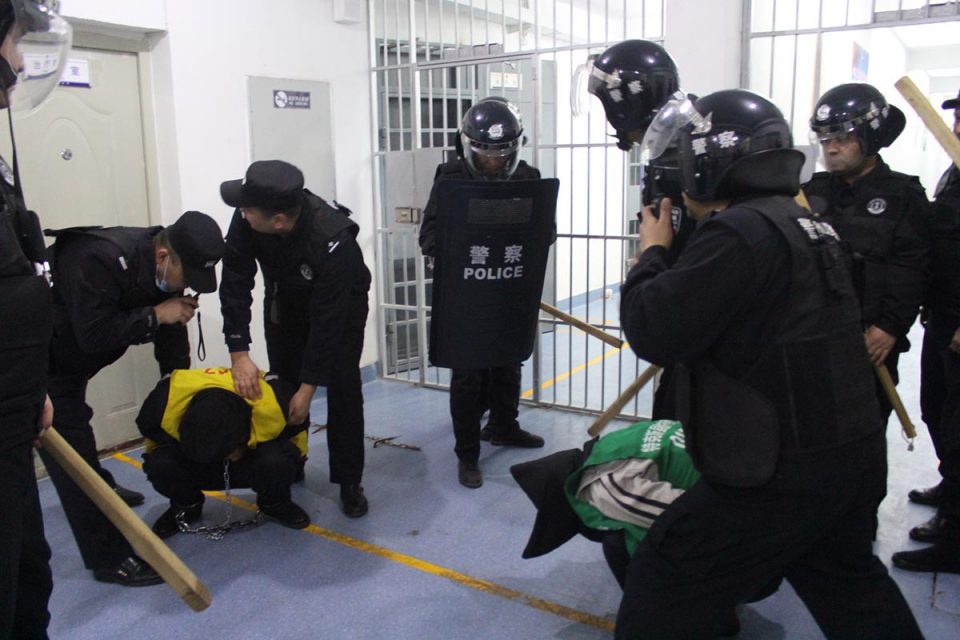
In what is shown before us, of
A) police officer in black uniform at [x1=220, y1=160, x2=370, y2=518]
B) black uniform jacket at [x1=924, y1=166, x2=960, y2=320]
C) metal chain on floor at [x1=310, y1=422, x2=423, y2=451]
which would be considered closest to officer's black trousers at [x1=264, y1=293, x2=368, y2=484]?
police officer in black uniform at [x1=220, y1=160, x2=370, y2=518]

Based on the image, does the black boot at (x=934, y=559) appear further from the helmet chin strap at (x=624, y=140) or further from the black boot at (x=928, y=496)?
the helmet chin strap at (x=624, y=140)

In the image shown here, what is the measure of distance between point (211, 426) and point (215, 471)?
1.10 feet

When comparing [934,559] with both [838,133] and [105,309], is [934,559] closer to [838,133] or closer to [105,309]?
[838,133]

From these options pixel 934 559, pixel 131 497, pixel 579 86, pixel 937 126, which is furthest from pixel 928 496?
pixel 131 497

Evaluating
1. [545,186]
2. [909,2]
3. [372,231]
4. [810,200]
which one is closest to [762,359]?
[810,200]

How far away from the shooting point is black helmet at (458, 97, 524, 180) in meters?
3.34

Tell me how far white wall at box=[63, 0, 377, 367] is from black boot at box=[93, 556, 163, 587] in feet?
5.34

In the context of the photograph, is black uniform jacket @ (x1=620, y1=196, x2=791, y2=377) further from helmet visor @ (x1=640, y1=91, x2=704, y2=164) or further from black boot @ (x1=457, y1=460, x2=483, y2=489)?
black boot @ (x1=457, y1=460, x2=483, y2=489)

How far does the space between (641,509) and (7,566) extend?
146 centimetres

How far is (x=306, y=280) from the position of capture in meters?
3.06

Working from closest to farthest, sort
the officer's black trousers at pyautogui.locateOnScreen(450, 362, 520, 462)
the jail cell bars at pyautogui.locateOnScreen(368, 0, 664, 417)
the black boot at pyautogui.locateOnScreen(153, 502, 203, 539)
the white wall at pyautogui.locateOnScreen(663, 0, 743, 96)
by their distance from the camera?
1. the black boot at pyautogui.locateOnScreen(153, 502, 203, 539)
2. the officer's black trousers at pyautogui.locateOnScreen(450, 362, 520, 462)
3. the white wall at pyautogui.locateOnScreen(663, 0, 743, 96)
4. the jail cell bars at pyautogui.locateOnScreen(368, 0, 664, 417)

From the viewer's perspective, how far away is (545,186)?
10.7 feet

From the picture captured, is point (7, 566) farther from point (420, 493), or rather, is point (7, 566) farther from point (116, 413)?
point (116, 413)

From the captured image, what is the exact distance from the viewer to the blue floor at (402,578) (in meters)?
2.44
